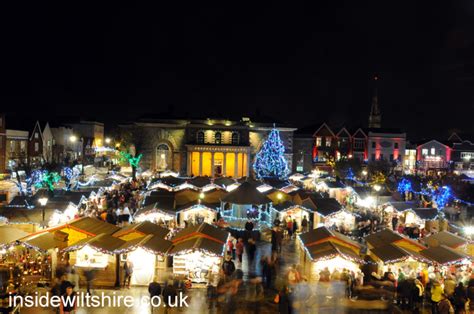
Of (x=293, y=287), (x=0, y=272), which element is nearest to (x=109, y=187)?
(x=0, y=272)

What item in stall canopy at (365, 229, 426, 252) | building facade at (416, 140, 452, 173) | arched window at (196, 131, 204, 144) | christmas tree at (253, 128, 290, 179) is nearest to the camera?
stall canopy at (365, 229, 426, 252)

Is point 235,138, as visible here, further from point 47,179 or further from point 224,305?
point 224,305

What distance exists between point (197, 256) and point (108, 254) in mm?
2794

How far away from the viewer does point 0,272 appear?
1430 cm

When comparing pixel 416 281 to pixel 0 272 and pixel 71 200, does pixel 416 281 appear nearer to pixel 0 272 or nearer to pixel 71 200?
pixel 0 272

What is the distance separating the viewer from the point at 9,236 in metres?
14.3

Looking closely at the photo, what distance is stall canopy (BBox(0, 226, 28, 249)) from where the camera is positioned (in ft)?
45.9

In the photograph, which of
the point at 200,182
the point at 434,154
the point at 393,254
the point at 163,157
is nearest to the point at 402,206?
the point at 393,254

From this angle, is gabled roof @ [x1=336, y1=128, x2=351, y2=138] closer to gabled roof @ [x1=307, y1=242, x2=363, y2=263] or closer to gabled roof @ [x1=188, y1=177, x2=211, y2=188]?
gabled roof @ [x1=188, y1=177, x2=211, y2=188]

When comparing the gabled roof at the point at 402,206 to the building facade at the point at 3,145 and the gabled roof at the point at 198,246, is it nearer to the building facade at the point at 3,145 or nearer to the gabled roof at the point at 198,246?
the gabled roof at the point at 198,246

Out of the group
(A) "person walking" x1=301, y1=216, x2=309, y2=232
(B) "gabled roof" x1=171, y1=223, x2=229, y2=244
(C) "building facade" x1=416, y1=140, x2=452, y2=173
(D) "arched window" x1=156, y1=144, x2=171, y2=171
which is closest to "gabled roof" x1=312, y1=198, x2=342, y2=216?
(A) "person walking" x1=301, y1=216, x2=309, y2=232

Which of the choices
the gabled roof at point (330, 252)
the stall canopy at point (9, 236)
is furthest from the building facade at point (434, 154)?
the stall canopy at point (9, 236)

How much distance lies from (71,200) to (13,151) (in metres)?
25.9

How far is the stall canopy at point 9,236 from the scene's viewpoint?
13977mm
